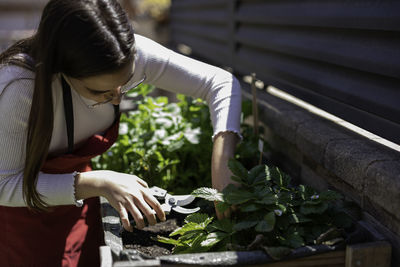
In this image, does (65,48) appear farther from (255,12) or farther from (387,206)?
(255,12)

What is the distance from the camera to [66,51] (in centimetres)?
133

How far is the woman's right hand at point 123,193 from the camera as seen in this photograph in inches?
52.6

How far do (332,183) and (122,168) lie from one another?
41.2 inches

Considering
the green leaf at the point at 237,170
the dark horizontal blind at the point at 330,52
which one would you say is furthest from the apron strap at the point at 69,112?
the dark horizontal blind at the point at 330,52

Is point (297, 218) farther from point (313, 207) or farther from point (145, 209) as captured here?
point (145, 209)

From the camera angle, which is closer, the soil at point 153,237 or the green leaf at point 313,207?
the green leaf at point 313,207

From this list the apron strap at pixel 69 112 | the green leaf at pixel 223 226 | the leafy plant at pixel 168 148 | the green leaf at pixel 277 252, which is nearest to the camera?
the green leaf at pixel 277 252

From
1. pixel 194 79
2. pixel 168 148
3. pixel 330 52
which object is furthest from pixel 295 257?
pixel 330 52

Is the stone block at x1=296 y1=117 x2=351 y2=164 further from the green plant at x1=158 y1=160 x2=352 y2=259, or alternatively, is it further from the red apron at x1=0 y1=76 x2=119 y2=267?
the red apron at x1=0 y1=76 x2=119 y2=267

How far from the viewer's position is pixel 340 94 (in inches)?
75.7

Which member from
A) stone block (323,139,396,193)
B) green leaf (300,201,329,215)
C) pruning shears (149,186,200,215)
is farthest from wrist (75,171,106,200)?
stone block (323,139,396,193)

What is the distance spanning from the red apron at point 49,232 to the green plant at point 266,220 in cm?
48

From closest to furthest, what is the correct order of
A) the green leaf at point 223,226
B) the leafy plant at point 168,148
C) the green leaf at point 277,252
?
the green leaf at point 277,252, the green leaf at point 223,226, the leafy plant at point 168,148

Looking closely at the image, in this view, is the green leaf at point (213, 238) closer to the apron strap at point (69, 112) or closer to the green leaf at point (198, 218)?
the green leaf at point (198, 218)
